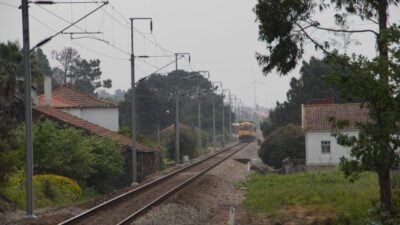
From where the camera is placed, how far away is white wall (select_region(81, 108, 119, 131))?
65625mm

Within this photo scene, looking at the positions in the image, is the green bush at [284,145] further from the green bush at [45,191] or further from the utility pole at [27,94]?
the utility pole at [27,94]

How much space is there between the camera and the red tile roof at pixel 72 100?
64.7 metres

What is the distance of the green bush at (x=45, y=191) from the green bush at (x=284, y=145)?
111 ft

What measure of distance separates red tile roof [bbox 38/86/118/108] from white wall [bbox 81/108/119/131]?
1.82 ft

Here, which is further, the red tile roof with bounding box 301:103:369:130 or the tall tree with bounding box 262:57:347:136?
the tall tree with bounding box 262:57:347:136

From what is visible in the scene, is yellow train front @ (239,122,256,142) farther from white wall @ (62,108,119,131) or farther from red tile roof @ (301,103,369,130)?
red tile roof @ (301,103,369,130)

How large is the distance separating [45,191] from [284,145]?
39.4m

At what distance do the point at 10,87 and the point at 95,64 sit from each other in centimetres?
10185

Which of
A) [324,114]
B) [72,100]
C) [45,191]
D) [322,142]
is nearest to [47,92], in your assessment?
[72,100]

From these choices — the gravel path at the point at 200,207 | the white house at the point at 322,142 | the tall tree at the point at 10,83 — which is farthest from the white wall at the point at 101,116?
the gravel path at the point at 200,207

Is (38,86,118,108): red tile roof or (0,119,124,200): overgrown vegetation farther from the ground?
(38,86,118,108): red tile roof

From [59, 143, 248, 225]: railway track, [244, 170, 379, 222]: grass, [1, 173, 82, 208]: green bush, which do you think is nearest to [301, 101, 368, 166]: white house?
[244, 170, 379, 222]: grass

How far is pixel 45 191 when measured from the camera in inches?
1104

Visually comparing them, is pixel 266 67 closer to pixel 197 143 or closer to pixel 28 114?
pixel 28 114
